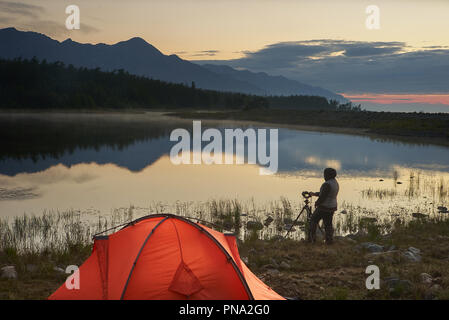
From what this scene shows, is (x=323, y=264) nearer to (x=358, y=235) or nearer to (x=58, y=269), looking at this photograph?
(x=358, y=235)

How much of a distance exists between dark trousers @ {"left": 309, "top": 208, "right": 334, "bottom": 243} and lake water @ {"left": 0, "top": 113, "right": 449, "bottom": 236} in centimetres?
381

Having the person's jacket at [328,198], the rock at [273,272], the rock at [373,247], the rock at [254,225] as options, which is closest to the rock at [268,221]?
the rock at [254,225]

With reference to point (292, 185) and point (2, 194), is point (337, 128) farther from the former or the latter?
point (2, 194)

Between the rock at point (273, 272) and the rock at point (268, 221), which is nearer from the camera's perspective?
the rock at point (273, 272)

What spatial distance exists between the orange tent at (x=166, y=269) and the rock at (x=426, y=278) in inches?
118

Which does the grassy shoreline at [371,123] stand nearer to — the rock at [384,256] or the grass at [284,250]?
the grass at [284,250]

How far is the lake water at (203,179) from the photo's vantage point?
648 inches

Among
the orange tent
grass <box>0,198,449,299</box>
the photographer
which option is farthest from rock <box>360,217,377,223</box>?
the orange tent

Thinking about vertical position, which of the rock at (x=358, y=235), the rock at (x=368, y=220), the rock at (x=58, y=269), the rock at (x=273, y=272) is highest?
the rock at (x=368, y=220)

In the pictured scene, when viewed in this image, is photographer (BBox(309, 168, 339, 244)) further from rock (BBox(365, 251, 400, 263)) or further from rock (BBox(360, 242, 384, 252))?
rock (BBox(365, 251, 400, 263))

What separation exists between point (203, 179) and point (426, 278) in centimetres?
1599

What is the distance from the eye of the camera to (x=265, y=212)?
15148mm
